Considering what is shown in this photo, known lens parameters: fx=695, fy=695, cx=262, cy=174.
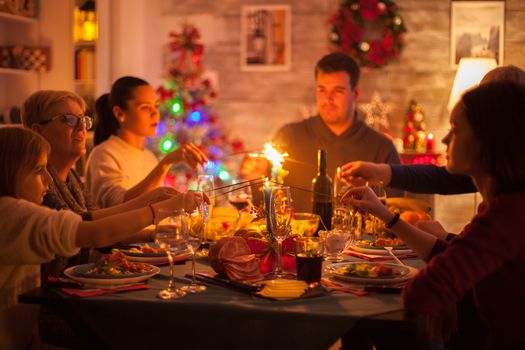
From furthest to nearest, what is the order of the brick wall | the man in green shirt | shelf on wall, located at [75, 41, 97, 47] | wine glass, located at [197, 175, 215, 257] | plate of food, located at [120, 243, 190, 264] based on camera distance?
shelf on wall, located at [75, 41, 97, 47] → the brick wall → the man in green shirt → plate of food, located at [120, 243, 190, 264] → wine glass, located at [197, 175, 215, 257]

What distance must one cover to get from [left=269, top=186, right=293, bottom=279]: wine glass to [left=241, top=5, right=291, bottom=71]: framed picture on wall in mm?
4627

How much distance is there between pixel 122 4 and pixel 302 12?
1.71 m

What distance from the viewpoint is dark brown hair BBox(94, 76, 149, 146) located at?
3.65 meters

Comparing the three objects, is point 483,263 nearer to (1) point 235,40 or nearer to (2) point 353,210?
(2) point 353,210

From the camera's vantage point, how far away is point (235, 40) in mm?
6727

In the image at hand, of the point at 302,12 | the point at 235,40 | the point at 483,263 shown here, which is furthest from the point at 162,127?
the point at 483,263

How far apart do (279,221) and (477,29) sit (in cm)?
473

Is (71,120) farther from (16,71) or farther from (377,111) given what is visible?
(377,111)

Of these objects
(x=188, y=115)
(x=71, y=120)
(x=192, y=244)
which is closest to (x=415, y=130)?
(x=188, y=115)

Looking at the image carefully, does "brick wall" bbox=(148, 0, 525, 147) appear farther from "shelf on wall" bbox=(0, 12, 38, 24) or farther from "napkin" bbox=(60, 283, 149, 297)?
"napkin" bbox=(60, 283, 149, 297)

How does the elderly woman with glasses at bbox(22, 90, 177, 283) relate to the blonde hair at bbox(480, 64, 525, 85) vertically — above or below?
below

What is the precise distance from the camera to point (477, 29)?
245 inches

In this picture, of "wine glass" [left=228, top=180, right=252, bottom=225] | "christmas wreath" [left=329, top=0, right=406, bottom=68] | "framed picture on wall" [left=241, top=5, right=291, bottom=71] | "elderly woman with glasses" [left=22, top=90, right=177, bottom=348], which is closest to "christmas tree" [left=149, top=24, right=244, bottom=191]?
"framed picture on wall" [left=241, top=5, right=291, bottom=71]

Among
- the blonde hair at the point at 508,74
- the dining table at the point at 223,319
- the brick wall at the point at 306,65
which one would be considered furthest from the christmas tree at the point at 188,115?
the dining table at the point at 223,319
